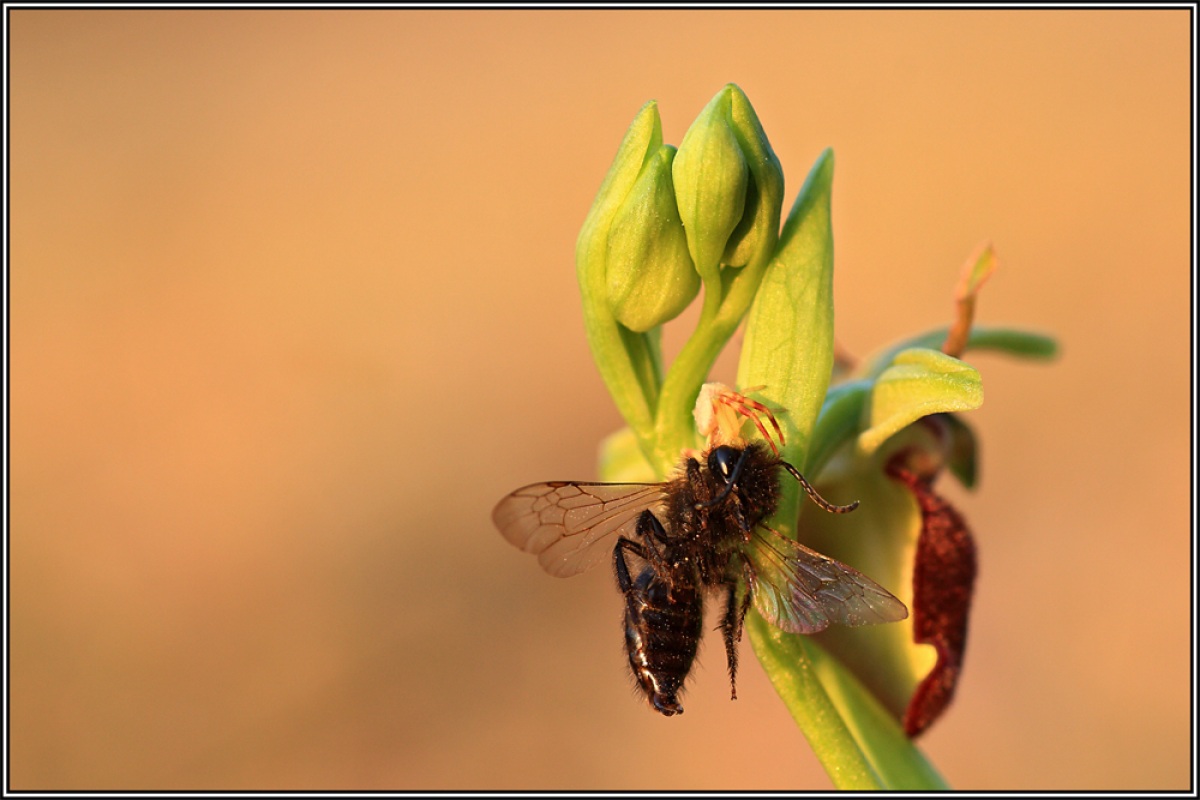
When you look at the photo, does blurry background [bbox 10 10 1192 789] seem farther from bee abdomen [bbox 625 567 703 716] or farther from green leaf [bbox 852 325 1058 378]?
bee abdomen [bbox 625 567 703 716]

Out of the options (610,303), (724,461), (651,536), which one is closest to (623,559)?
(651,536)

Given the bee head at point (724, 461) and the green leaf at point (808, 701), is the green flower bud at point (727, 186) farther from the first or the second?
the green leaf at point (808, 701)

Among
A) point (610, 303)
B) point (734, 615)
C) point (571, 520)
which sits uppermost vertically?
point (610, 303)

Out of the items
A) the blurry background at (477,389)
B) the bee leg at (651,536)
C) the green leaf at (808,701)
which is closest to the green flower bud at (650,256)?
the bee leg at (651,536)

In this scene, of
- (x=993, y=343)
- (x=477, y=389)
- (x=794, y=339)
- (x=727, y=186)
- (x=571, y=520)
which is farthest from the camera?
(x=477, y=389)

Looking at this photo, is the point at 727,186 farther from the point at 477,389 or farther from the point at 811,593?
the point at 477,389

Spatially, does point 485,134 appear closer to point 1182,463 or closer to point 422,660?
point 422,660

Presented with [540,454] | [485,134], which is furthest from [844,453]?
[485,134]
